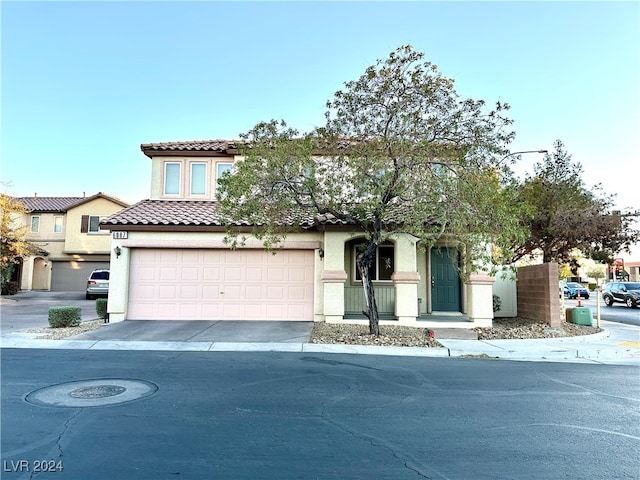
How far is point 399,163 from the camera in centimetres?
1127

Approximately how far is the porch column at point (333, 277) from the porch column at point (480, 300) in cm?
421

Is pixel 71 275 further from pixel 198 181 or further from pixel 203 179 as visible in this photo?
pixel 203 179

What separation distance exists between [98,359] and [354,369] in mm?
5372

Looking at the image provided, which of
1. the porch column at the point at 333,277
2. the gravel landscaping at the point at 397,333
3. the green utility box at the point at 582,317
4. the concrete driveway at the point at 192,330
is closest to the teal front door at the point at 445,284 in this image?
the gravel landscaping at the point at 397,333

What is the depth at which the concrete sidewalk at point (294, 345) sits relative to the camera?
11.1m

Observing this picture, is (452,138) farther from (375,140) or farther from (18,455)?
(18,455)

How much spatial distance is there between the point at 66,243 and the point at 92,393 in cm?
3038

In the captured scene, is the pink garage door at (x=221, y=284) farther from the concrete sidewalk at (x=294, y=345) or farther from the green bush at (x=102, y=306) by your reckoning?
the concrete sidewalk at (x=294, y=345)

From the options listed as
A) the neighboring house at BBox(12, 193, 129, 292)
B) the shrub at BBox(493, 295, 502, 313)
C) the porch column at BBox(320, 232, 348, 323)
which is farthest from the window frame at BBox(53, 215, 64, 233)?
the shrub at BBox(493, 295, 502, 313)

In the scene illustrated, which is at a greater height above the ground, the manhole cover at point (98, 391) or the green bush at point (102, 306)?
the green bush at point (102, 306)

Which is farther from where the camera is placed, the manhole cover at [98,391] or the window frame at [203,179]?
the window frame at [203,179]

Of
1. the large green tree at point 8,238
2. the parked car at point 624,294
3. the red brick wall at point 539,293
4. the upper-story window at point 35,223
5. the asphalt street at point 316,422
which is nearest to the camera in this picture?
the asphalt street at point 316,422

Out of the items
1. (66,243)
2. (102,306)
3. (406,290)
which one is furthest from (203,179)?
(66,243)

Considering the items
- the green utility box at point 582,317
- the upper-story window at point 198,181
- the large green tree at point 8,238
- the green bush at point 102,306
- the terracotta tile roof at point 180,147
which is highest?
the terracotta tile roof at point 180,147
